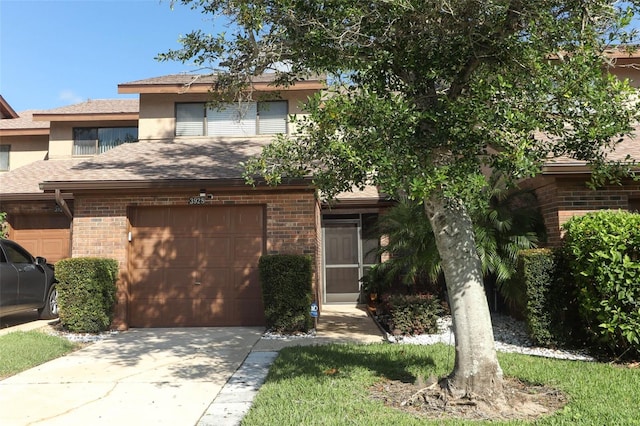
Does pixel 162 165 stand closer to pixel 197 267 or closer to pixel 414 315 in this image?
pixel 197 267

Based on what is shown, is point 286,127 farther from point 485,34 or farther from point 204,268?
point 485,34

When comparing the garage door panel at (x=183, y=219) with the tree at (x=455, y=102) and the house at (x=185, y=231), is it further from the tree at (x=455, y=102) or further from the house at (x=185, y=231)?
the tree at (x=455, y=102)

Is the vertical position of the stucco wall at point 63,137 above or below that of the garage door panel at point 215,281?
above

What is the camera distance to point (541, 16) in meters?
5.08

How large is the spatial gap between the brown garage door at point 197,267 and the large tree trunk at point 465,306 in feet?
17.8

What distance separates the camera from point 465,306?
5.34m

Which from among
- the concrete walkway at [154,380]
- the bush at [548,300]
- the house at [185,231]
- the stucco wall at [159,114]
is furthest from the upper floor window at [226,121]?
the bush at [548,300]

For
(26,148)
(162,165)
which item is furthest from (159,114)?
(26,148)

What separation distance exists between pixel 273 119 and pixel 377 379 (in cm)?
876

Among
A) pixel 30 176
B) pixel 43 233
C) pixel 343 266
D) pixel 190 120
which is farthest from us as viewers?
pixel 30 176

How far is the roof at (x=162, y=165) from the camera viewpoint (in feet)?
32.2

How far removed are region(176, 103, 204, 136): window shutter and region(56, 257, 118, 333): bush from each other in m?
5.24

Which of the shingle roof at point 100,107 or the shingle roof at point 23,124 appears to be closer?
the shingle roof at point 100,107

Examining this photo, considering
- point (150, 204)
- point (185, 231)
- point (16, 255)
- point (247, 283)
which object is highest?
point (150, 204)
